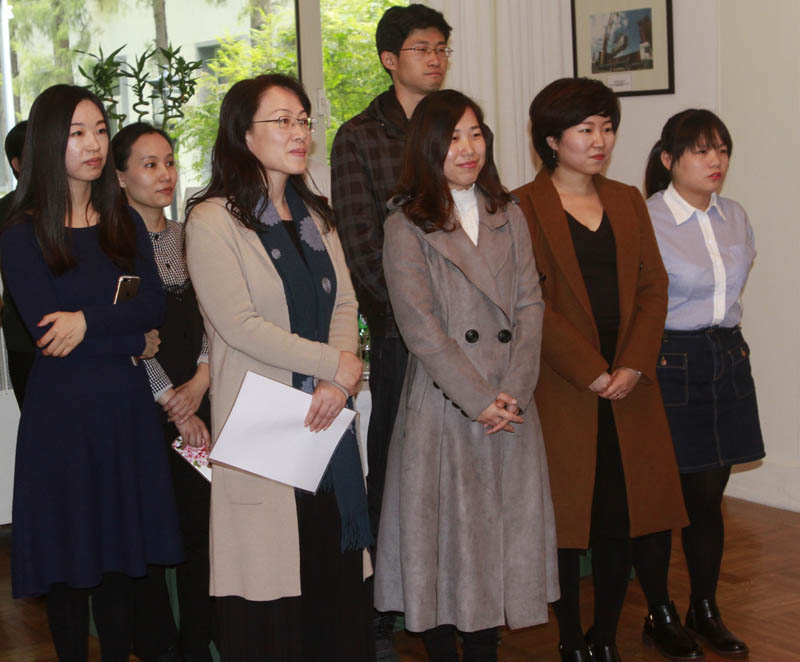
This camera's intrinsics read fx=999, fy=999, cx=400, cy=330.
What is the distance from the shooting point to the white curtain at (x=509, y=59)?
17.0 feet

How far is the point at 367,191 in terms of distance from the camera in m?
3.01

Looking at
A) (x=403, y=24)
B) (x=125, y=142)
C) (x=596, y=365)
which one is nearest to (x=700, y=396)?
(x=596, y=365)

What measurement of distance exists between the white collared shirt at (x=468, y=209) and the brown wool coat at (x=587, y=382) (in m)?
0.23

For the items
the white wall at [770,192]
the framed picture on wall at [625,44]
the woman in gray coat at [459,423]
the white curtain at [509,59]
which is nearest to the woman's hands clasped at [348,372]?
the woman in gray coat at [459,423]

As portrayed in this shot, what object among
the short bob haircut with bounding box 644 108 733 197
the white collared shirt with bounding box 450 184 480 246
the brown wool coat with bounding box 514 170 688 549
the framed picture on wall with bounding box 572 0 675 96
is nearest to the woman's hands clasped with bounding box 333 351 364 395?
A: the white collared shirt with bounding box 450 184 480 246

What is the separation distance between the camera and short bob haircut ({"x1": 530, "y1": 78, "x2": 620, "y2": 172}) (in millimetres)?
2795

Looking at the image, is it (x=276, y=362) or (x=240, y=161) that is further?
(x=240, y=161)

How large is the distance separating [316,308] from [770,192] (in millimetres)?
2944

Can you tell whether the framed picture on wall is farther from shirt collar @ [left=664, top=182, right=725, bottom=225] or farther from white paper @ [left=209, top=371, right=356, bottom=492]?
white paper @ [left=209, top=371, right=356, bottom=492]

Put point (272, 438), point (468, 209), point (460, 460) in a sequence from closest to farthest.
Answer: point (272, 438), point (460, 460), point (468, 209)

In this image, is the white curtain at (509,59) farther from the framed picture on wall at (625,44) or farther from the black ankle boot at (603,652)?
the black ankle boot at (603,652)

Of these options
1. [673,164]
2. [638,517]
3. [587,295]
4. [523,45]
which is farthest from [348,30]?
[638,517]

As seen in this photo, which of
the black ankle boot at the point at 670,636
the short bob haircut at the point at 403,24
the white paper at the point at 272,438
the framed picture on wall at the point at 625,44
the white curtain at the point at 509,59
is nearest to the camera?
the white paper at the point at 272,438

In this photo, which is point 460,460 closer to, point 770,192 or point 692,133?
point 692,133
